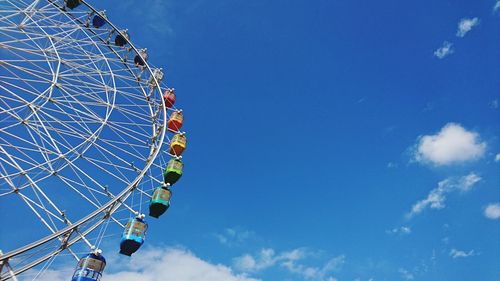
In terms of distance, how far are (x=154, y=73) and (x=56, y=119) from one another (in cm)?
793

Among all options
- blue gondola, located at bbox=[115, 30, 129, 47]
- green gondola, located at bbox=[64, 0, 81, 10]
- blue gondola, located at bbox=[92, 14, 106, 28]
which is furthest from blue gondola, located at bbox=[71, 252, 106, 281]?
green gondola, located at bbox=[64, 0, 81, 10]

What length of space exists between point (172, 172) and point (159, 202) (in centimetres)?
206

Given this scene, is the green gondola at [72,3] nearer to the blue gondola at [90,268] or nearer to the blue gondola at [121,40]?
the blue gondola at [121,40]

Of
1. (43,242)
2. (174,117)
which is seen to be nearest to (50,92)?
(43,242)

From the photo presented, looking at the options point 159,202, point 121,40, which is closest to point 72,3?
point 121,40

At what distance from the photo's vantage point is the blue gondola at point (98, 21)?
24203 mm

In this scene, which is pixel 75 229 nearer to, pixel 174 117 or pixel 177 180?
pixel 177 180

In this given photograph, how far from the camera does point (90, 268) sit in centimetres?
1470

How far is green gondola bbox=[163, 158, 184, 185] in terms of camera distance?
2028 centimetres

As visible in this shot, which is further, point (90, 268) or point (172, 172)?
point (172, 172)

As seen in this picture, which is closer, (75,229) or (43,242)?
(43,242)

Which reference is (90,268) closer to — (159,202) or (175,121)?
(159,202)

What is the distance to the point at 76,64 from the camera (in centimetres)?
1891


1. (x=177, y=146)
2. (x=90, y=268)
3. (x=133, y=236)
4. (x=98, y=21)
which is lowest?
(x=90, y=268)
